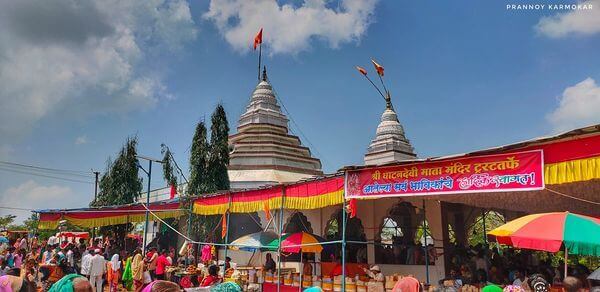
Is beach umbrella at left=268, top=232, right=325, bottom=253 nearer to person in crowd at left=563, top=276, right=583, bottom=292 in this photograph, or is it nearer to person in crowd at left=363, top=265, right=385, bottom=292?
person in crowd at left=363, top=265, right=385, bottom=292

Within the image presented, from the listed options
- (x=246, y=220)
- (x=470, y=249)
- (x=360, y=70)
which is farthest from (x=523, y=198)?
(x=360, y=70)

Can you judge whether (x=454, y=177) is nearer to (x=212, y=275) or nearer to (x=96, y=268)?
(x=212, y=275)

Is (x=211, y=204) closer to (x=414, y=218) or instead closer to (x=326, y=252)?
(x=326, y=252)

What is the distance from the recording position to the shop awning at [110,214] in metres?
18.1

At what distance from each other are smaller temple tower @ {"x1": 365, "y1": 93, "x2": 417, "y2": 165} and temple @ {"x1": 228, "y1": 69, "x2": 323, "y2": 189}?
6902mm

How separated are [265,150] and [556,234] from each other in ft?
65.7

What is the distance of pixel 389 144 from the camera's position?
33.3 meters

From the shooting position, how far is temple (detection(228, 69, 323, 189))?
23.9m

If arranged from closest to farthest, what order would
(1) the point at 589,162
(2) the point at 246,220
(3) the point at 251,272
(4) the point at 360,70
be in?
(1) the point at 589,162 < (3) the point at 251,272 < (2) the point at 246,220 < (4) the point at 360,70

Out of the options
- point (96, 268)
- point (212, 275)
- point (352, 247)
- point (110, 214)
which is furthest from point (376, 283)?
point (110, 214)

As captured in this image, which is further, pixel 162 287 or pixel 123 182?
pixel 123 182

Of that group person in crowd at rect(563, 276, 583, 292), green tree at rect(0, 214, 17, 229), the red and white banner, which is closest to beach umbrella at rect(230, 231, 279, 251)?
the red and white banner

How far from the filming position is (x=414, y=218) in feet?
53.6

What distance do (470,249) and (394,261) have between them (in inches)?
96.7
